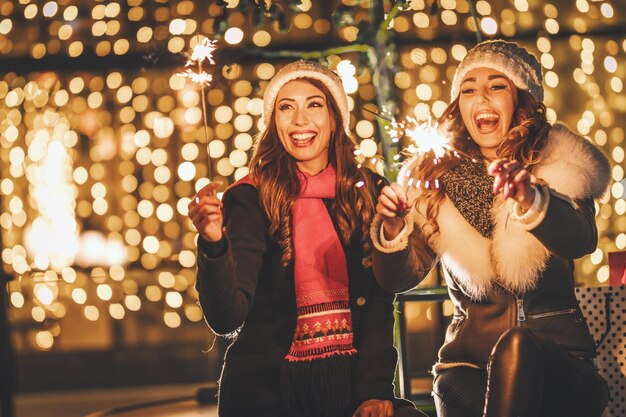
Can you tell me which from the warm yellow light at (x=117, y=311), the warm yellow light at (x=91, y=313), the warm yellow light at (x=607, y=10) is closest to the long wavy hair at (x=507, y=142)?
the warm yellow light at (x=607, y=10)

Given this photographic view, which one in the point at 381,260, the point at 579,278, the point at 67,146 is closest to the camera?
the point at 381,260

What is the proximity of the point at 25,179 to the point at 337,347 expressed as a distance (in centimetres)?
399

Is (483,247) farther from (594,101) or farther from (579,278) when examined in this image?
(594,101)

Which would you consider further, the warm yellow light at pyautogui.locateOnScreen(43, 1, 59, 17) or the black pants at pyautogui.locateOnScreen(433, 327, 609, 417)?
the warm yellow light at pyautogui.locateOnScreen(43, 1, 59, 17)

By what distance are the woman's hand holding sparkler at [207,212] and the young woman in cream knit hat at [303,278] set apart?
0.08 meters

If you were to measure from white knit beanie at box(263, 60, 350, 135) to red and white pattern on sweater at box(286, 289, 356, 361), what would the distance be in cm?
65

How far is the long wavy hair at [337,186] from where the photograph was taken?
3.02 m

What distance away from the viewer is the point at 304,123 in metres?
3.05

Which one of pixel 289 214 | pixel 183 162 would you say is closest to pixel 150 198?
pixel 183 162

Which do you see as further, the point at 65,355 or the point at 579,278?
the point at 65,355

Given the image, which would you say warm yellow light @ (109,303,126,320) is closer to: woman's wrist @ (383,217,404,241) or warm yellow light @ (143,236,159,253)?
warm yellow light @ (143,236,159,253)

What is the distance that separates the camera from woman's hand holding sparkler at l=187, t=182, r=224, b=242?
2541 mm

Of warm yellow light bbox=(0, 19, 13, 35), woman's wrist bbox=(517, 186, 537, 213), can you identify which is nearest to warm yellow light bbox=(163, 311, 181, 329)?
warm yellow light bbox=(0, 19, 13, 35)

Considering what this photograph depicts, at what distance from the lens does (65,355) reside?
6445 mm
